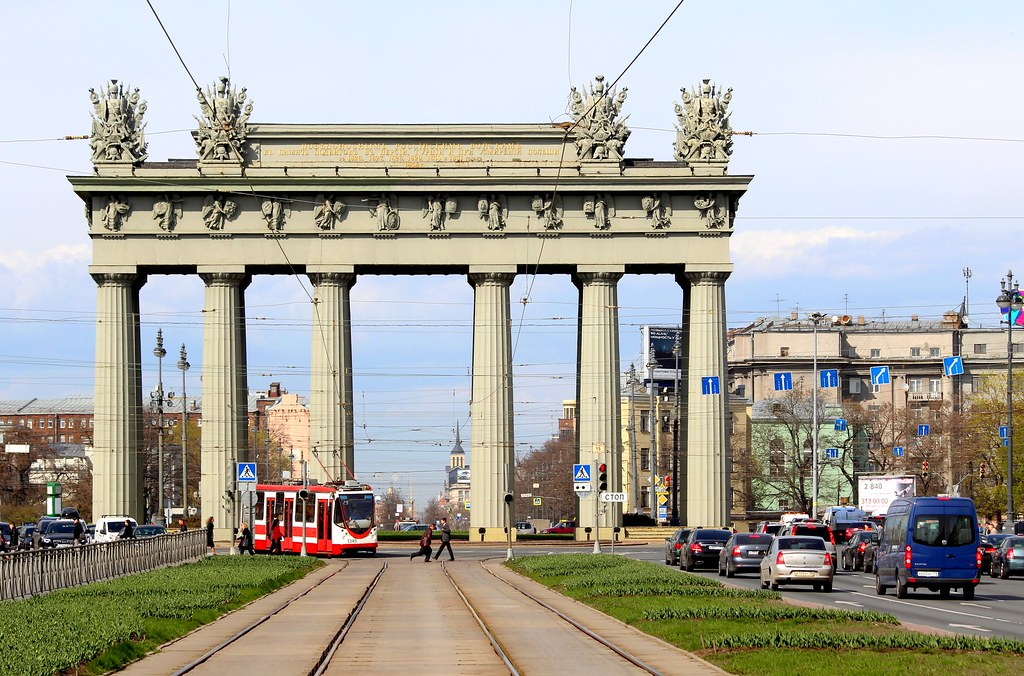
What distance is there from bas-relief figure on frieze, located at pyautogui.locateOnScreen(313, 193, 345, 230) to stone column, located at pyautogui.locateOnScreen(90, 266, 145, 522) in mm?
8717

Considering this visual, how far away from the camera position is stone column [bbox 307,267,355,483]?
7744cm

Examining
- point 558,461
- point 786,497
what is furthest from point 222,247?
point 558,461

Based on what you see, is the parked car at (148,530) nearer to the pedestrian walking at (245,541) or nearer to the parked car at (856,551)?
the pedestrian walking at (245,541)

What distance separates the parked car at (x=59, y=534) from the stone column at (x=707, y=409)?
27585 mm

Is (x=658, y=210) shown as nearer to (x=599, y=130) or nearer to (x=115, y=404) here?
(x=599, y=130)

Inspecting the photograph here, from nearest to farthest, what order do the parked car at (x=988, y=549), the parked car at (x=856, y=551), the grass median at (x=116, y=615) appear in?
the grass median at (x=116, y=615), the parked car at (x=988, y=549), the parked car at (x=856, y=551)

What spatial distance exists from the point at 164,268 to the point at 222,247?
2869 mm

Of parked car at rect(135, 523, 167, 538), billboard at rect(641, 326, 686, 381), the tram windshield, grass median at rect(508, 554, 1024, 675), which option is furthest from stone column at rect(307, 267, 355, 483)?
billboard at rect(641, 326, 686, 381)

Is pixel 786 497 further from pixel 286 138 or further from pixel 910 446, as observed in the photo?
pixel 286 138

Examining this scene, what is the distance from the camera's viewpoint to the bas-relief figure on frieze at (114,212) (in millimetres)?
78250

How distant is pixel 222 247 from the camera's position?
78688mm

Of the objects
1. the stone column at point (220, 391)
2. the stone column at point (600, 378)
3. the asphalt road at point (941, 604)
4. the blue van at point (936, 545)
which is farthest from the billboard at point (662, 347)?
the blue van at point (936, 545)

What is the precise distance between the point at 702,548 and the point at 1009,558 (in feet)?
33.0

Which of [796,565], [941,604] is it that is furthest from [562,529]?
[941,604]
